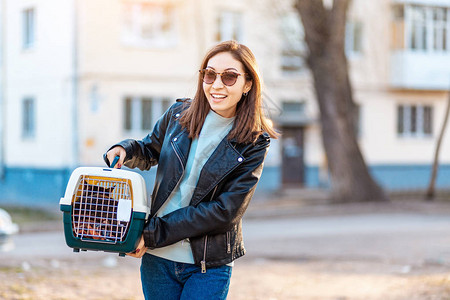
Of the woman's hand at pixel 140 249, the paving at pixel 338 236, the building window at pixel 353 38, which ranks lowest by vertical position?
the paving at pixel 338 236

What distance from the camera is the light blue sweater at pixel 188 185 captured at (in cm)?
321

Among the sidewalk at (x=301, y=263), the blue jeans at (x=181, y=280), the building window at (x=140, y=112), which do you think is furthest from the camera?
the building window at (x=140, y=112)

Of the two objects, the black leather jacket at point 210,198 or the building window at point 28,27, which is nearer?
the black leather jacket at point 210,198

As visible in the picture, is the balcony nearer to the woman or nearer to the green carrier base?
the woman

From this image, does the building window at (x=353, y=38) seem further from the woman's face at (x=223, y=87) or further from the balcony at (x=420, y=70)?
the woman's face at (x=223, y=87)

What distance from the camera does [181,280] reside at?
325 centimetres

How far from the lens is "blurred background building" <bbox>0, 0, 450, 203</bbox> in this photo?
20891 mm

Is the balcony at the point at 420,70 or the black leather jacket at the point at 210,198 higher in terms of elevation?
the balcony at the point at 420,70

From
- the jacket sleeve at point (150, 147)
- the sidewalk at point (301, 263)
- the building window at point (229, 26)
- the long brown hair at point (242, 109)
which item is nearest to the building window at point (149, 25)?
the building window at point (229, 26)

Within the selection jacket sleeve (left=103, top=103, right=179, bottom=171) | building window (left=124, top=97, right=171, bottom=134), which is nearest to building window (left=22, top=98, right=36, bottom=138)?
building window (left=124, top=97, right=171, bottom=134)

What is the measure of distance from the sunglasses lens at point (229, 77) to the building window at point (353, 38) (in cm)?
2234

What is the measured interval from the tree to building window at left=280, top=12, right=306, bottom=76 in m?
2.41

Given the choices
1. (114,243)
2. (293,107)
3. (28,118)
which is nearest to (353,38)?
(293,107)

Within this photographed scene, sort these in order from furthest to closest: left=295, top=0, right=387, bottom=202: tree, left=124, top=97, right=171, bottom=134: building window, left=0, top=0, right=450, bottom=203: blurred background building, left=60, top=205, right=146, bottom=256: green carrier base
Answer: left=124, top=97, right=171, bottom=134: building window, left=0, top=0, right=450, bottom=203: blurred background building, left=295, top=0, right=387, bottom=202: tree, left=60, top=205, right=146, bottom=256: green carrier base
